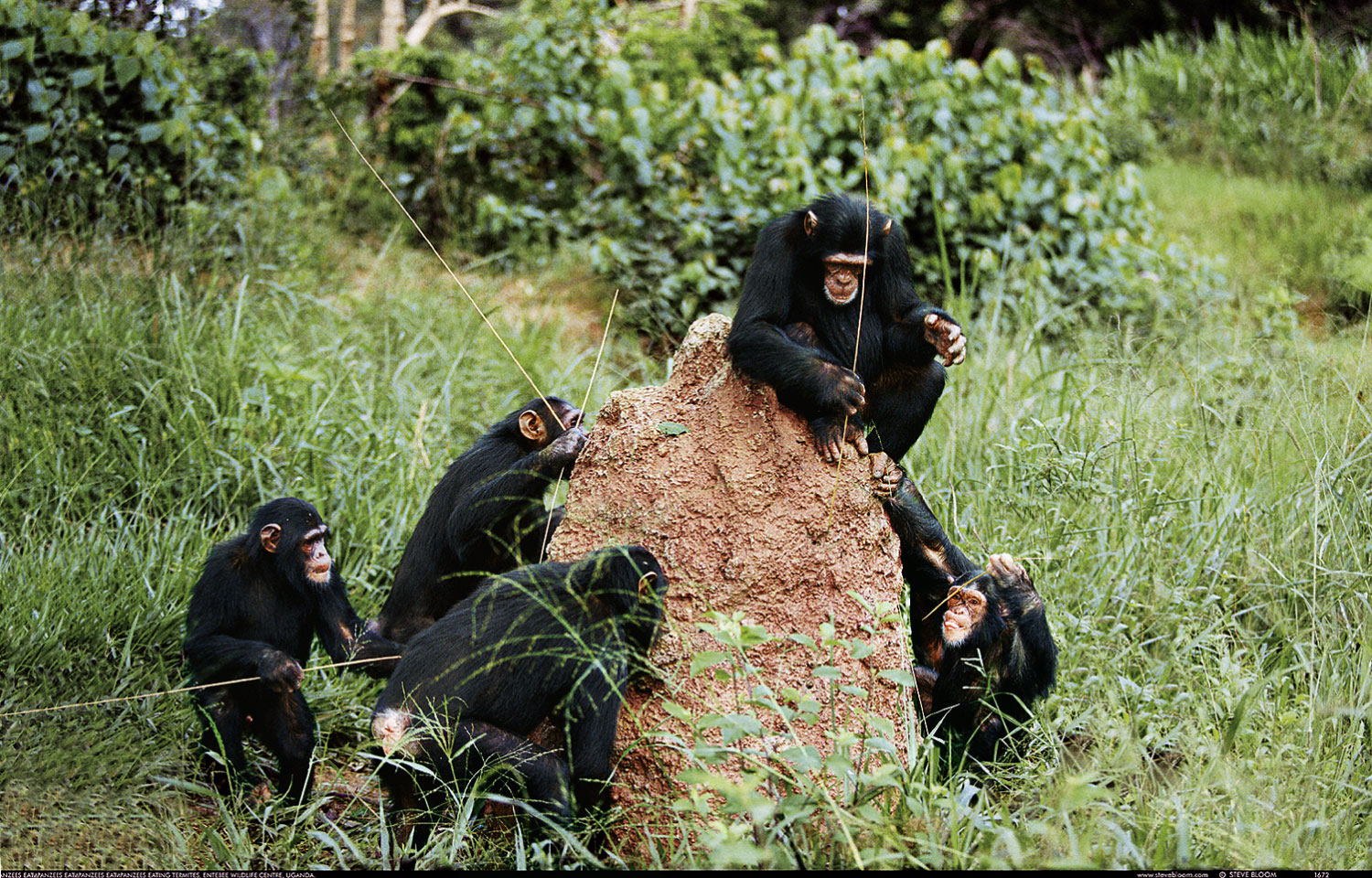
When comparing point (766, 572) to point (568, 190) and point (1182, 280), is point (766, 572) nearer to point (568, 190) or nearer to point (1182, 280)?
point (1182, 280)

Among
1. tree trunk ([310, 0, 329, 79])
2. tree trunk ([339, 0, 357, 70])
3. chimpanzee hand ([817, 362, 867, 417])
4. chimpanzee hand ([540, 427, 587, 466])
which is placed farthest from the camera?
tree trunk ([339, 0, 357, 70])

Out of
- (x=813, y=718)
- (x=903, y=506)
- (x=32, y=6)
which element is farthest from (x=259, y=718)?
(x=32, y=6)

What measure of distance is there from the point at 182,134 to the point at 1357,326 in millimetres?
7223

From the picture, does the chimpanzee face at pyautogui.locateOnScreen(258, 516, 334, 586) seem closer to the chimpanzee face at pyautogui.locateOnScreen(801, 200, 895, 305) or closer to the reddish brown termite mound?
the reddish brown termite mound

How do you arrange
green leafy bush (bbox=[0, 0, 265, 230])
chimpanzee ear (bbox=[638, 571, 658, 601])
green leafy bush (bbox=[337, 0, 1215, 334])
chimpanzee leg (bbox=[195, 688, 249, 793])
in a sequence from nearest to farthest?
chimpanzee ear (bbox=[638, 571, 658, 601]) → chimpanzee leg (bbox=[195, 688, 249, 793]) → green leafy bush (bbox=[0, 0, 265, 230]) → green leafy bush (bbox=[337, 0, 1215, 334])

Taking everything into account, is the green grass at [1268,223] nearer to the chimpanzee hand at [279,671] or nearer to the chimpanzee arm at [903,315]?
the chimpanzee arm at [903,315]

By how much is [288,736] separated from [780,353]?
2.25 meters

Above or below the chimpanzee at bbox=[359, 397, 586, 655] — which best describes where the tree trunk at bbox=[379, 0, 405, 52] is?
above

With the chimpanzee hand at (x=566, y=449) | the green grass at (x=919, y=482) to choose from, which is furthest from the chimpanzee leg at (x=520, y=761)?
the chimpanzee hand at (x=566, y=449)

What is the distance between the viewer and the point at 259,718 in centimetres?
400

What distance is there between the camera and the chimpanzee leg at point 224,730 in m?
3.92

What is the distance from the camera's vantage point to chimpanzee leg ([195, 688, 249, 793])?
12.9ft

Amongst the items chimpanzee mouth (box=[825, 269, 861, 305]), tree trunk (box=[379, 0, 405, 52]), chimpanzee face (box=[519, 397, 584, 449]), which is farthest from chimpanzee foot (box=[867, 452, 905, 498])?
tree trunk (box=[379, 0, 405, 52])

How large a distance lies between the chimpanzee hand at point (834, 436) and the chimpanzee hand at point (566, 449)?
38.2 inches
